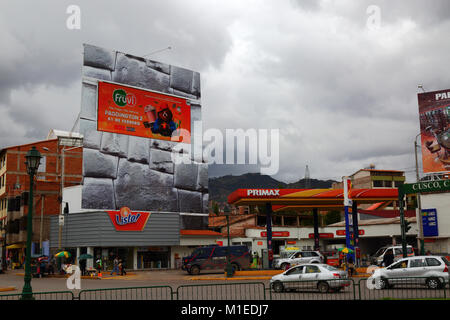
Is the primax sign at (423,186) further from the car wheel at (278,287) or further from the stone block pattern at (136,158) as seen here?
the stone block pattern at (136,158)

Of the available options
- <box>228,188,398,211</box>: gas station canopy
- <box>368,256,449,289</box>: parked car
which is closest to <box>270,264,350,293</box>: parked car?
<box>368,256,449,289</box>: parked car

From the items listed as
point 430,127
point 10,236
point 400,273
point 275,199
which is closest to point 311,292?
point 400,273

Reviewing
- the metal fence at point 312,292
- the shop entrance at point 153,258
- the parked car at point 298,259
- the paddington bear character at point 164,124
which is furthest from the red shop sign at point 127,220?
the metal fence at point 312,292

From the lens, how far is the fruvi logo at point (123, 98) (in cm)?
5769

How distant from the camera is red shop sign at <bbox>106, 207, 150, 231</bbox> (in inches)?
1908

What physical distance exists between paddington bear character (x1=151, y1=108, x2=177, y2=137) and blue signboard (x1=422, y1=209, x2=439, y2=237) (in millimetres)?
31110

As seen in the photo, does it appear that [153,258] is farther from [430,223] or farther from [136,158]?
[430,223]

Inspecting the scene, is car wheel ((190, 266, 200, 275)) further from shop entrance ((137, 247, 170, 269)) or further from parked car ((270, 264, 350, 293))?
parked car ((270, 264, 350, 293))

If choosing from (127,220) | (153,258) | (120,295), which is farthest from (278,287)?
(153,258)

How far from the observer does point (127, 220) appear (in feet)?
162

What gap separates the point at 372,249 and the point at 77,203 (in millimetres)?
36989

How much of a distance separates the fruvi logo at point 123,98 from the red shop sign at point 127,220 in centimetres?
1434

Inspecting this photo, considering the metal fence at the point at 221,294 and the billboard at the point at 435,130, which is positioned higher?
the billboard at the point at 435,130

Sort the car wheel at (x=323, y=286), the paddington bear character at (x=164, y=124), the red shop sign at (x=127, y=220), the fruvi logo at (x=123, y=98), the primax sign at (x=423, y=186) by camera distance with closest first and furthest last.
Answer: the car wheel at (x=323, y=286) < the primax sign at (x=423, y=186) < the red shop sign at (x=127, y=220) < the fruvi logo at (x=123, y=98) < the paddington bear character at (x=164, y=124)
